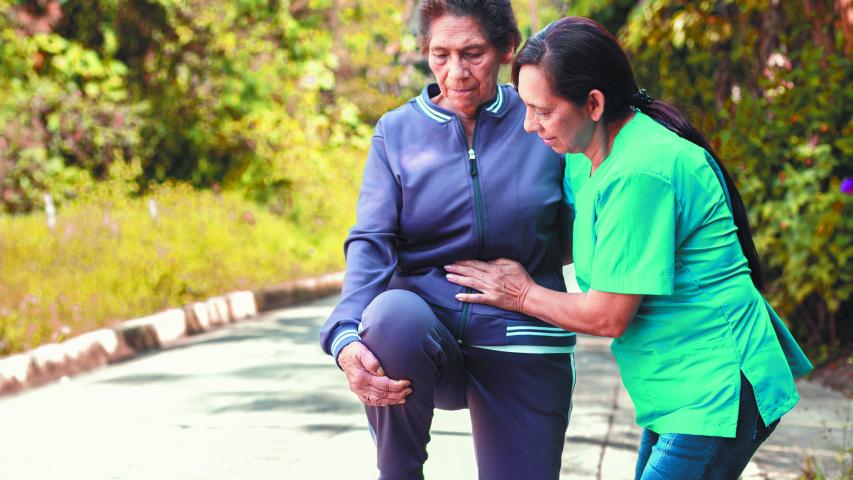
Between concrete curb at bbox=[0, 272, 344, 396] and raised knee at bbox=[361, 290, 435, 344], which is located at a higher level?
raised knee at bbox=[361, 290, 435, 344]

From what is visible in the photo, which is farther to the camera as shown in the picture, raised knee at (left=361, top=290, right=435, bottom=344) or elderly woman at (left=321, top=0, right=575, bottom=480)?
elderly woman at (left=321, top=0, right=575, bottom=480)

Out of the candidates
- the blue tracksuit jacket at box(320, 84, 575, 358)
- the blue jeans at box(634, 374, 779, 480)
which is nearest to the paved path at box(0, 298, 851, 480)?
the blue tracksuit jacket at box(320, 84, 575, 358)

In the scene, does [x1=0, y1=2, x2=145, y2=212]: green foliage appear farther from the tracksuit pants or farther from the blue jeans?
the blue jeans

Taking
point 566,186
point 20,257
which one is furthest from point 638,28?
point 566,186

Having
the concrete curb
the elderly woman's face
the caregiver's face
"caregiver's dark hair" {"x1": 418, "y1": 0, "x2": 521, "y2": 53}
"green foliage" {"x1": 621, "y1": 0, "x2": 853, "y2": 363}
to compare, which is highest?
"caregiver's dark hair" {"x1": 418, "y1": 0, "x2": 521, "y2": 53}

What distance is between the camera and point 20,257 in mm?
10500

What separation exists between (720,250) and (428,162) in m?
0.92

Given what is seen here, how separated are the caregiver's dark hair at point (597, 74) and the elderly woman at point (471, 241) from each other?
46 cm

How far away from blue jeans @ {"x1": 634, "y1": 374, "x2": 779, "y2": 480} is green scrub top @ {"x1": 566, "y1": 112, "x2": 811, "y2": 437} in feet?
0.08

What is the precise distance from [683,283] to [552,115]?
19.4 inches

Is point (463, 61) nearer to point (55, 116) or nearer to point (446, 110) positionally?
point (446, 110)

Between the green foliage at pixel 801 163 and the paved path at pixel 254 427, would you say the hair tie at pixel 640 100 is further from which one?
the green foliage at pixel 801 163

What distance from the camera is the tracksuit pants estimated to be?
2947 millimetres

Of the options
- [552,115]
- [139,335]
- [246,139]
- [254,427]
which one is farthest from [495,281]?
[246,139]
